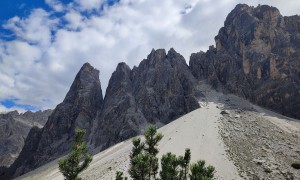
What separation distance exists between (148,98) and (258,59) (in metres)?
42.2

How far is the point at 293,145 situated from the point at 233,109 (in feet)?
89.4

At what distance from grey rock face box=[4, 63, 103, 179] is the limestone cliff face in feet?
154

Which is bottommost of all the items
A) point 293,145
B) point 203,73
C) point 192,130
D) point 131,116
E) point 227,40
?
point 293,145

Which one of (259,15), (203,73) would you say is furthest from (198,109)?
(259,15)

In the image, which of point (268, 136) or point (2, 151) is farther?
point (2, 151)

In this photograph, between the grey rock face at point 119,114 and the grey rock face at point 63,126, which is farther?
the grey rock face at point 63,126

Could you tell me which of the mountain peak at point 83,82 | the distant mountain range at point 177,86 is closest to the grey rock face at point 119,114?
the distant mountain range at point 177,86

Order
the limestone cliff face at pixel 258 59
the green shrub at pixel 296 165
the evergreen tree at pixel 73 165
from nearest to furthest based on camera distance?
the evergreen tree at pixel 73 165 < the green shrub at pixel 296 165 < the limestone cliff face at pixel 258 59

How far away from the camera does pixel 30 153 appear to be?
463 feet

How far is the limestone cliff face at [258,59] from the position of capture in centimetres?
11150

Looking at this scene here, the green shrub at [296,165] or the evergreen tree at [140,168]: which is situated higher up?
the evergreen tree at [140,168]

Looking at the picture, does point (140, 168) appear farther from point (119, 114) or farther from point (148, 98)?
point (119, 114)

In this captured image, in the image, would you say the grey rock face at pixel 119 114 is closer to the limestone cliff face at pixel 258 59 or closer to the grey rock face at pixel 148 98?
the grey rock face at pixel 148 98

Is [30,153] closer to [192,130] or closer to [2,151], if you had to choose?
[2,151]
